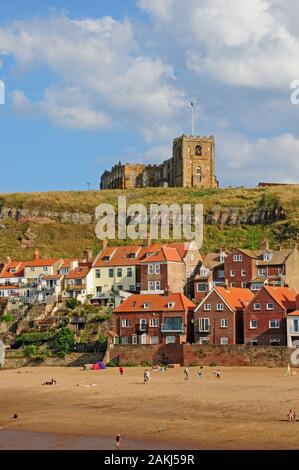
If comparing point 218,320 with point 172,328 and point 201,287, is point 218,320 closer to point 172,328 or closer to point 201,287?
point 172,328

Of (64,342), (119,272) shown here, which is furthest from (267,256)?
(64,342)

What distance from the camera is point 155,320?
74.3m

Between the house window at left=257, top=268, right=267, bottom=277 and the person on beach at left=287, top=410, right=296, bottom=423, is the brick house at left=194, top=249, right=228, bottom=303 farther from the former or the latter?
the person on beach at left=287, top=410, right=296, bottom=423

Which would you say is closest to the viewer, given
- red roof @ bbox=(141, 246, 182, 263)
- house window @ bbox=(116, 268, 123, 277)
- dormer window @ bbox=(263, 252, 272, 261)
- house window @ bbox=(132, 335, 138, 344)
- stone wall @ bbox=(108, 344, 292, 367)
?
stone wall @ bbox=(108, 344, 292, 367)

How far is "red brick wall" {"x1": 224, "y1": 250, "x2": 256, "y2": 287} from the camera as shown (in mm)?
85375

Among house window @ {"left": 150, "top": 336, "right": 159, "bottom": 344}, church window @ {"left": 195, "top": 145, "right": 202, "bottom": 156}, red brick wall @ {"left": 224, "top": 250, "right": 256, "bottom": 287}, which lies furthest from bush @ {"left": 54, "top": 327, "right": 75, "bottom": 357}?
church window @ {"left": 195, "top": 145, "right": 202, "bottom": 156}

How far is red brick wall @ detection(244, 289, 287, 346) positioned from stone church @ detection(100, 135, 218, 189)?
235 ft

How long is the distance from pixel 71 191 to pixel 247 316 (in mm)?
79691

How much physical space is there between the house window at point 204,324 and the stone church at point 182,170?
70.1 m

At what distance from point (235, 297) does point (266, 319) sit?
540 cm

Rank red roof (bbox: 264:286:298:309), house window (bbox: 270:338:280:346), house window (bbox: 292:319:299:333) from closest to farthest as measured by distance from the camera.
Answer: house window (bbox: 292:319:299:333), house window (bbox: 270:338:280:346), red roof (bbox: 264:286:298:309)

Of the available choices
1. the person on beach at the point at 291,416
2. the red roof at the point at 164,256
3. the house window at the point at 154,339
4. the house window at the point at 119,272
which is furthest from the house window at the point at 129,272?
the person on beach at the point at 291,416

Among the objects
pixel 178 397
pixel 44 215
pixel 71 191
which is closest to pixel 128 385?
pixel 178 397

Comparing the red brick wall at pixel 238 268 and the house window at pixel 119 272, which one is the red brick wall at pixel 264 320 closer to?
the red brick wall at pixel 238 268
